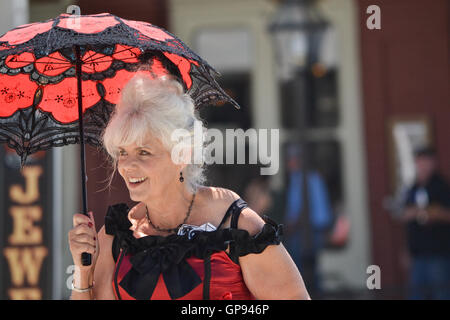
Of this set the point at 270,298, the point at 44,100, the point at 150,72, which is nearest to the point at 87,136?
the point at 44,100

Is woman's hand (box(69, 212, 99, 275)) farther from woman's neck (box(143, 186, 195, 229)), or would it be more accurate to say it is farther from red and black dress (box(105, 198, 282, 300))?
woman's neck (box(143, 186, 195, 229))

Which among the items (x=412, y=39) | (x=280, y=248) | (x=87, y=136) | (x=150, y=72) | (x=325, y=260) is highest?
(x=412, y=39)

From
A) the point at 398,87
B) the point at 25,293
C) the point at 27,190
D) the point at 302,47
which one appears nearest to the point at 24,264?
the point at 25,293

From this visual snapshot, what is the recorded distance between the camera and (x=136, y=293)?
2381 mm

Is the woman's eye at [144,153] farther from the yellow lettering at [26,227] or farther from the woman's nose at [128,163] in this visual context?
the yellow lettering at [26,227]

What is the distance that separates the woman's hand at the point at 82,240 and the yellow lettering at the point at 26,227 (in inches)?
80.8

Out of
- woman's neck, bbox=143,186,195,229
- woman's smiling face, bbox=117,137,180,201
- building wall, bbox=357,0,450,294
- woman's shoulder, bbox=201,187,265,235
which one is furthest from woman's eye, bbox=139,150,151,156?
building wall, bbox=357,0,450,294

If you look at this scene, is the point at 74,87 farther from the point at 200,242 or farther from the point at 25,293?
the point at 25,293

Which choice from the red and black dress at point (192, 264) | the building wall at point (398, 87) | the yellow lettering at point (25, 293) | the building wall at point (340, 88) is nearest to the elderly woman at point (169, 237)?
the red and black dress at point (192, 264)

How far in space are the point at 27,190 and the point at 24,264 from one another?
18.9 inches

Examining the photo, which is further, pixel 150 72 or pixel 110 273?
pixel 150 72

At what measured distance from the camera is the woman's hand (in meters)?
2.40
